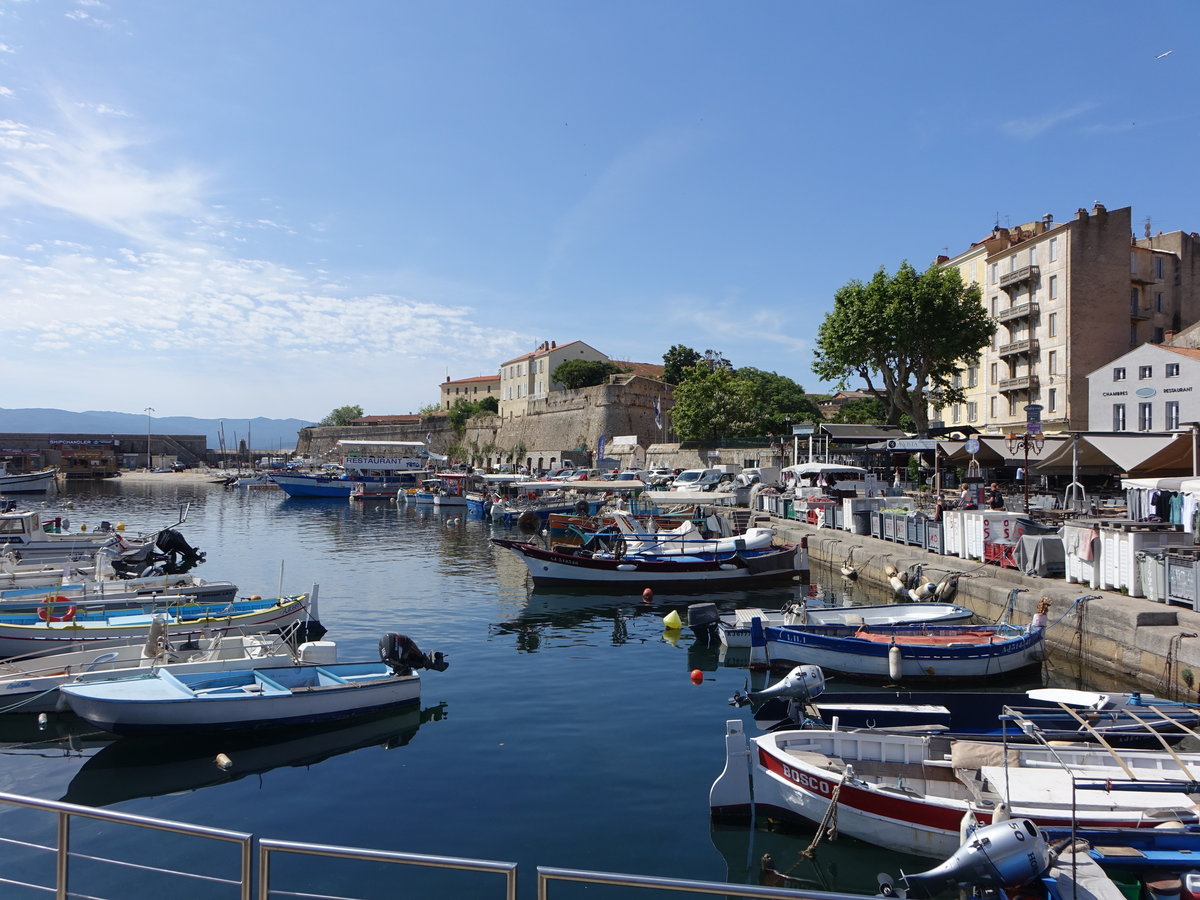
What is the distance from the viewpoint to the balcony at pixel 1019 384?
39.6m

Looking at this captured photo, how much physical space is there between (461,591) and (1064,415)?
30.5m

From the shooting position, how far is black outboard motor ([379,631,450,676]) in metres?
11.7

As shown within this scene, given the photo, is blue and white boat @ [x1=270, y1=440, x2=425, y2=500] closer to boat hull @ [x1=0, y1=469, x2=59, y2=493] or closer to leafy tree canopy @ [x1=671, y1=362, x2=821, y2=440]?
boat hull @ [x1=0, y1=469, x2=59, y2=493]

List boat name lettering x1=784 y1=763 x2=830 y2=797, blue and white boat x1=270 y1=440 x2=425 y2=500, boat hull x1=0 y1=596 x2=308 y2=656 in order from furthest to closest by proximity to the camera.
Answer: blue and white boat x1=270 y1=440 x2=425 y2=500
boat hull x1=0 y1=596 x2=308 y2=656
boat name lettering x1=784 y1=763 x2=830 y2=797

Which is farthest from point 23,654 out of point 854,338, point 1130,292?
point 1130,292

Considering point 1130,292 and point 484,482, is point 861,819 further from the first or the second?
point 484,482

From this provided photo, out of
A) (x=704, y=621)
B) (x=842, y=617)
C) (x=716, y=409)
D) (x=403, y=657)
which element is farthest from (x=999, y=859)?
(x=716, y=409)

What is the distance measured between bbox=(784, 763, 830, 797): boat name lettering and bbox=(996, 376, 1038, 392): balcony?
37856 millimetres

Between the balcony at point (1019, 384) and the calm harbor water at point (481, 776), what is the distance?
101 feet

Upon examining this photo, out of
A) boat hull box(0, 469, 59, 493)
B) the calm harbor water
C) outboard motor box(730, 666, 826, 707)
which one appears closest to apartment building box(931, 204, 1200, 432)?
the calm harbor water

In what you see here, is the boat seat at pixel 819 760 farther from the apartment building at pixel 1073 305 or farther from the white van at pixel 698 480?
the apartment building at pixel 1073 305

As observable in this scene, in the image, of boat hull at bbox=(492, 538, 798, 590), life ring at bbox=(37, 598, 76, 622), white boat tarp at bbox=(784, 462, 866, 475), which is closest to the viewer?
life ring at bbox=(37, 598, 76, 622)

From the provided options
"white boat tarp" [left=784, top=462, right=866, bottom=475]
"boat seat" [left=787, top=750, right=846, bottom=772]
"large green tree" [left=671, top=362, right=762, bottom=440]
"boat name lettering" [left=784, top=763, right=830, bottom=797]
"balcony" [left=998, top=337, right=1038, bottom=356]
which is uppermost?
"balcony" [left=998, top=337, right=1038, bottom=356]

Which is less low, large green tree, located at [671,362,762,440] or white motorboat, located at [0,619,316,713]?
large green tree, located at [671,362,762,440]
